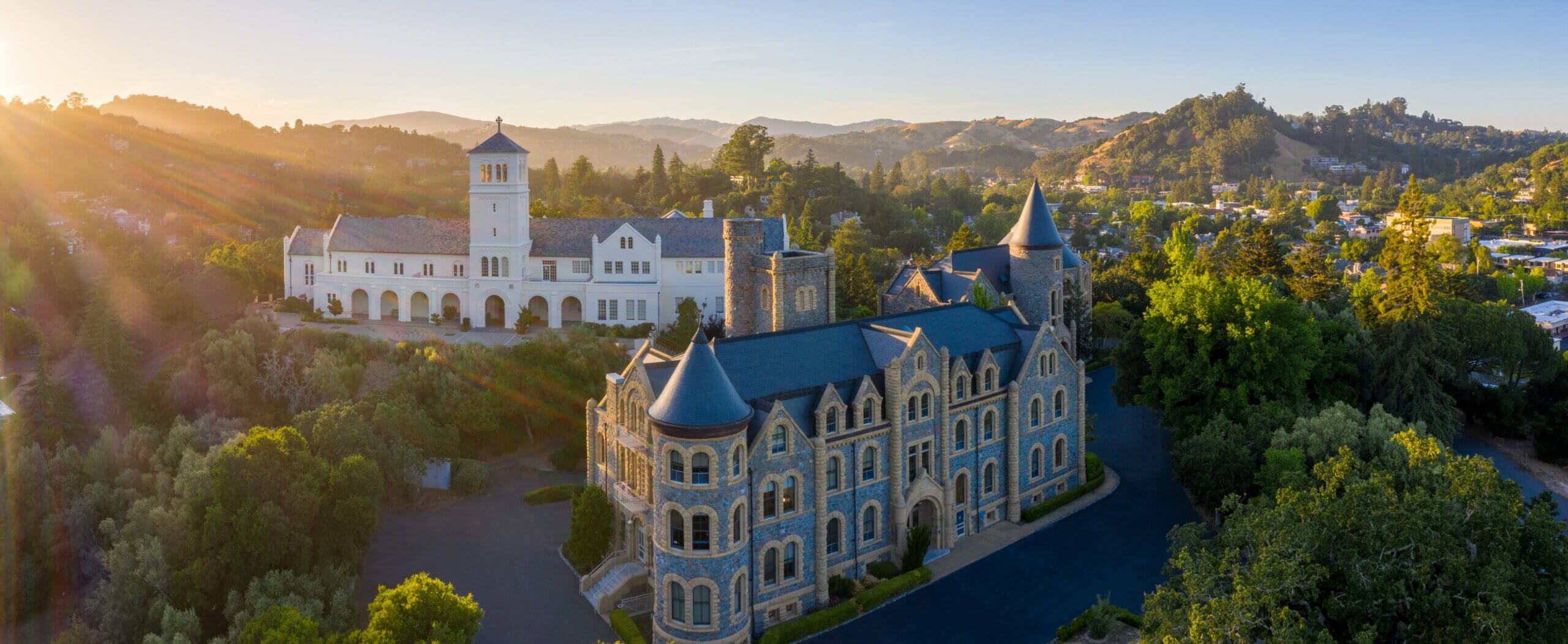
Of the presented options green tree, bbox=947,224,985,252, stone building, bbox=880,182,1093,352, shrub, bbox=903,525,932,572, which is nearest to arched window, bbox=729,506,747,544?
shrub, bbox=903,525,932,572

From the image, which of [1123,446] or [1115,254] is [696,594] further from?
[1115,254]

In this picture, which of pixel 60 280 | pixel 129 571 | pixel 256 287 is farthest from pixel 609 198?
pixel 129 571

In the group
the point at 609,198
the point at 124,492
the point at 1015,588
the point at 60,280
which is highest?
the point at 609,198

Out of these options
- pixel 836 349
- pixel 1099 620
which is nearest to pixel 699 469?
pixel 836 349

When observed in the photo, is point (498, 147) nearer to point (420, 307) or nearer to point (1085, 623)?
point (420, 307)

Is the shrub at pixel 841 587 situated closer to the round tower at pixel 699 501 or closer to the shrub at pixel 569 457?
the round tower at pixel 699 501

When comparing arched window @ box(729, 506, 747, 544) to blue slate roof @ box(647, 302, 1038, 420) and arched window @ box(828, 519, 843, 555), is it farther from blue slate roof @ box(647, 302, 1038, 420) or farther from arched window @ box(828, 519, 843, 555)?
arched window @ box(828, 519, 843, 555)
